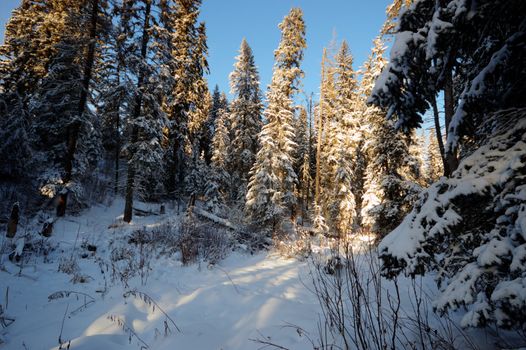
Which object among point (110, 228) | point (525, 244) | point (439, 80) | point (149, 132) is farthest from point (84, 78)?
point (525, 244)

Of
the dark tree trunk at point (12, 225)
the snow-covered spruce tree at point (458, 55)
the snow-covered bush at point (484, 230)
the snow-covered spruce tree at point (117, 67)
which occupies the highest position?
the snow-covered spruce tree at point (117, 67)

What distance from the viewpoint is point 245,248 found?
994cm

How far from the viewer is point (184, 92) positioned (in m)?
18.7

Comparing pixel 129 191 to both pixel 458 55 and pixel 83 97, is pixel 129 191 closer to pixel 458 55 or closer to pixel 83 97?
pixel 83 97

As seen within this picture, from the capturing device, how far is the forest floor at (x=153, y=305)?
3146 millimetres

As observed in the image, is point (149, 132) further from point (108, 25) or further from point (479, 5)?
point (479, 5)

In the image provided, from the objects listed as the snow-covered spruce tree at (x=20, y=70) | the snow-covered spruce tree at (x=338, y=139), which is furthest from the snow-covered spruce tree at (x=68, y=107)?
the snow-covered spruce tree at (x=338, y=139)

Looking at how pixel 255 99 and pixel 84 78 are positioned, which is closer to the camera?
pixel 84 78

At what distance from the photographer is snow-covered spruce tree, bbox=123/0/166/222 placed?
13258 mm

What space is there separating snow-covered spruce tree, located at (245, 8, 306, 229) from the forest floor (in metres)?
7.42

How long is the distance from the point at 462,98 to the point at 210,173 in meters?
19.2

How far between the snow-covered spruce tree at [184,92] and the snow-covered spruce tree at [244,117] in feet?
12.6

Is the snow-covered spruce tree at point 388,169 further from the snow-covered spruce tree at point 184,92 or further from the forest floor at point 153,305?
the snow-covered spruce tree at point 184,92

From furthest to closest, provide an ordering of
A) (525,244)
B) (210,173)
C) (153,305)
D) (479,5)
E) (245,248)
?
(210,173), (245,248), (153,305), (479,5), (525,244)
